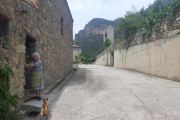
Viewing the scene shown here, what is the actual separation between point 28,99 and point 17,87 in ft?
2.14

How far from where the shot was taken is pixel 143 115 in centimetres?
322

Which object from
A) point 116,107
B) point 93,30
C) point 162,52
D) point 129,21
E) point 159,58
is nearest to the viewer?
point 116,107

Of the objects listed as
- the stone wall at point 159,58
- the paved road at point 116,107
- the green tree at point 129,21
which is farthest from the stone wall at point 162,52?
the green tree at point 129,21

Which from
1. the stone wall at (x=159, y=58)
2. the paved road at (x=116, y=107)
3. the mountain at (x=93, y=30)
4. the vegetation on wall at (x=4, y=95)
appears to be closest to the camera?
the vegetation on wall at (x=4, y=95)

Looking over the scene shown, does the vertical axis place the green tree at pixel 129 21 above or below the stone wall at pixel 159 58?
above

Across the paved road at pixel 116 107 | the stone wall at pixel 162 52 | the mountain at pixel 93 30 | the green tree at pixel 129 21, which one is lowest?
the paved road at pixel 116 107

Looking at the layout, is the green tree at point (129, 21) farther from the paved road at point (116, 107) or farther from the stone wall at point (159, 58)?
the paved road at point (116, 107)

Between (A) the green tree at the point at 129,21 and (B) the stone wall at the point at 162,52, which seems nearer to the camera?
(B) the stone wall at the point at 162,52

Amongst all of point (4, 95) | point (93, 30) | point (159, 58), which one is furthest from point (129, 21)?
point (93, 30)

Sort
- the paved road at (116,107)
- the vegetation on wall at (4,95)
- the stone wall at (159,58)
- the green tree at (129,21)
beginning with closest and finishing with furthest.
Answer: the vegetation on wall at (4,95) → the paved road at (116,107) → the stone wall at (159,58) → the green tree at (129,21)

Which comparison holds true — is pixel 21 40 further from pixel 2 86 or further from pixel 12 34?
pixel 2 86

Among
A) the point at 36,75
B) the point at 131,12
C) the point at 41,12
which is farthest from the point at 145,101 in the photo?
the point at 131,12

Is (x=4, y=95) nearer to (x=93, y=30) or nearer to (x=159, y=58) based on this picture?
(x=159, y=58)

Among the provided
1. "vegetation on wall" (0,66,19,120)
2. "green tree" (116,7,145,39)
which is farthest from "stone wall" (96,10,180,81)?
"vegetation on wall" (0,66,19,120)
